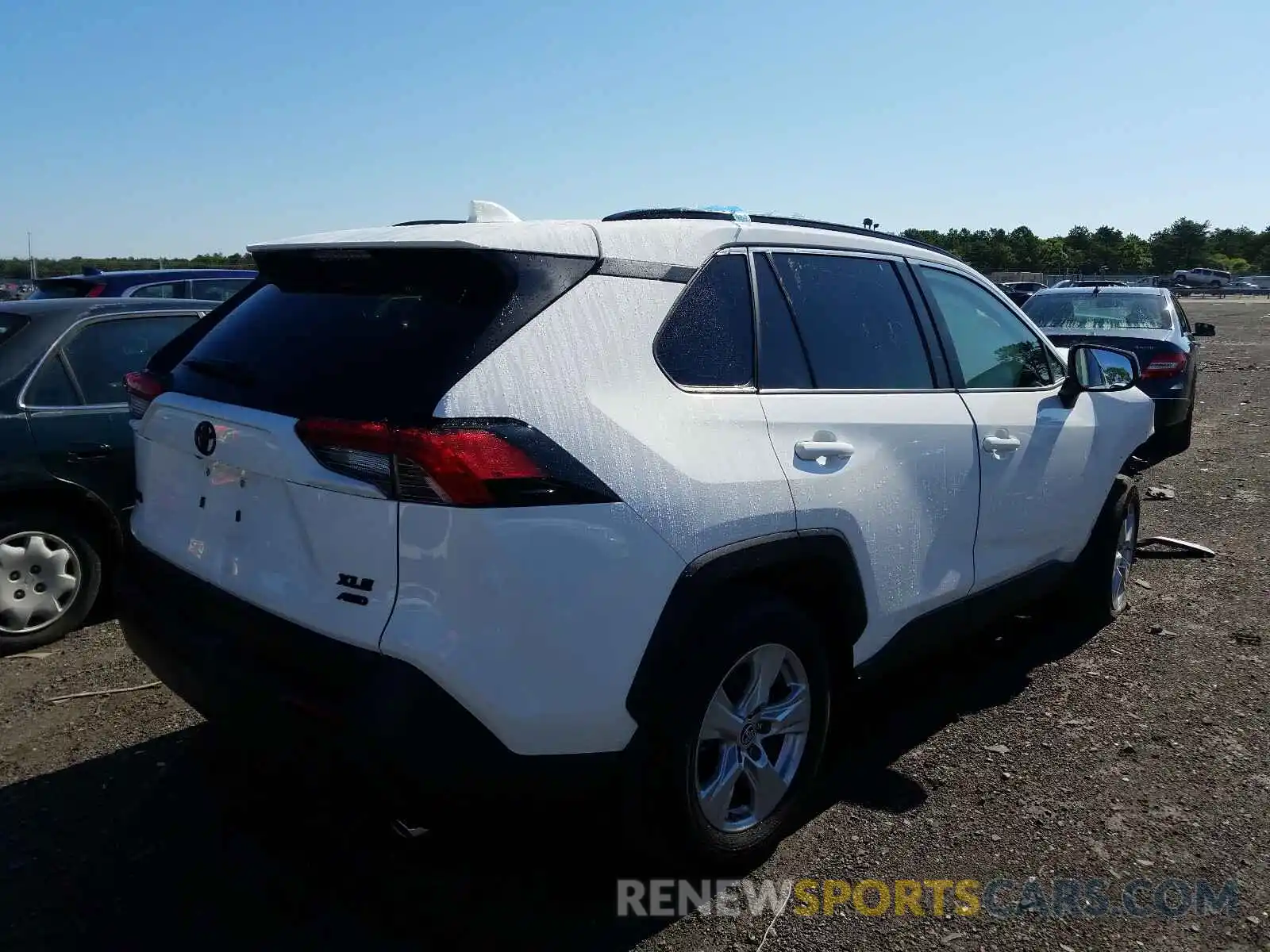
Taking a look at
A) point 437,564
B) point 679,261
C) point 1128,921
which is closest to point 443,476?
point 437,564

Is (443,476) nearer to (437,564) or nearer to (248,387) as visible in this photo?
(437,564)

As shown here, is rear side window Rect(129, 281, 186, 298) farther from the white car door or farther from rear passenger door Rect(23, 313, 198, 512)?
the white car door

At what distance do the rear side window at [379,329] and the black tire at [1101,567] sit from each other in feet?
11.0

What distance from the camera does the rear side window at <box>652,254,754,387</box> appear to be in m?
2.63

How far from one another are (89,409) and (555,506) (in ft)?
11.5

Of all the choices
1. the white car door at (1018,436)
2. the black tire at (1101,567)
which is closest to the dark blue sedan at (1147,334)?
the black tire at (1101,567)

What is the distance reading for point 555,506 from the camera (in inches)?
87.3

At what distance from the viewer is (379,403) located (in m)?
2.24

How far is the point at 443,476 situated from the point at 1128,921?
2232 millimetres

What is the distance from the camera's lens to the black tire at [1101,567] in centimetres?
475

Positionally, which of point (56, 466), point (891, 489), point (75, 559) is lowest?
point (75, 559)

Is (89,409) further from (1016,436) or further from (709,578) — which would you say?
(1016,436)

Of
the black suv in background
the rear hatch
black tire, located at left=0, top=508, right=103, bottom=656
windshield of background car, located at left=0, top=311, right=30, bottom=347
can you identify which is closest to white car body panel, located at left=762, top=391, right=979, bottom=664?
the rear hatch

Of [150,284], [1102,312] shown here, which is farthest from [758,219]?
[1102,312]
